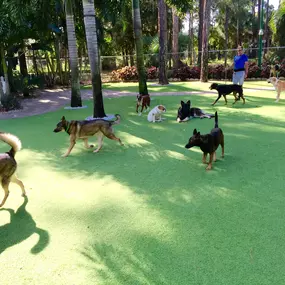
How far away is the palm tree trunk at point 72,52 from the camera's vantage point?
37.2 feet

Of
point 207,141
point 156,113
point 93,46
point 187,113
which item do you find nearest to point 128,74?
point 93,46

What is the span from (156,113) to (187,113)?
95cm

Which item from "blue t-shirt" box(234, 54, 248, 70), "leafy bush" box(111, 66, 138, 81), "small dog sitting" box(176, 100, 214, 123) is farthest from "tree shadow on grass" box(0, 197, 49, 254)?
"leafy bush" box(111, 66, 138, 81)

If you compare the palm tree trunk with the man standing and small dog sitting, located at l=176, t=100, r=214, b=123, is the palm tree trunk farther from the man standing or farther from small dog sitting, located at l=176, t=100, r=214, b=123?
the man standing

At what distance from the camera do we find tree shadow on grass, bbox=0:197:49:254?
341cm

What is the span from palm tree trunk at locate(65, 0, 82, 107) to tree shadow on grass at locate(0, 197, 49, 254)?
8.67m

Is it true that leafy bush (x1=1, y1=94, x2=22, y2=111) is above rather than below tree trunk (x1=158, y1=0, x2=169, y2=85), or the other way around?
below

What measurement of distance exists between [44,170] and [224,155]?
142 inches

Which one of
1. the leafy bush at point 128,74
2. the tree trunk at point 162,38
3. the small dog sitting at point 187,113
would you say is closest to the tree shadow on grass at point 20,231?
the small dog sitting at point 187,113

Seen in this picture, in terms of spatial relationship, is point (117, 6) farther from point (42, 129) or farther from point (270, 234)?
→ point (270, 234)

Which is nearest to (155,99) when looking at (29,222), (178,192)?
(178,192)

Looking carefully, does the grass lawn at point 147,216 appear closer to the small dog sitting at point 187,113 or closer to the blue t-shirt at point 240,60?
the small dog sitting at point 187,113

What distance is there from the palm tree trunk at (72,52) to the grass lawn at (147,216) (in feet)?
18.0

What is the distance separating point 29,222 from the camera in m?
3.90
